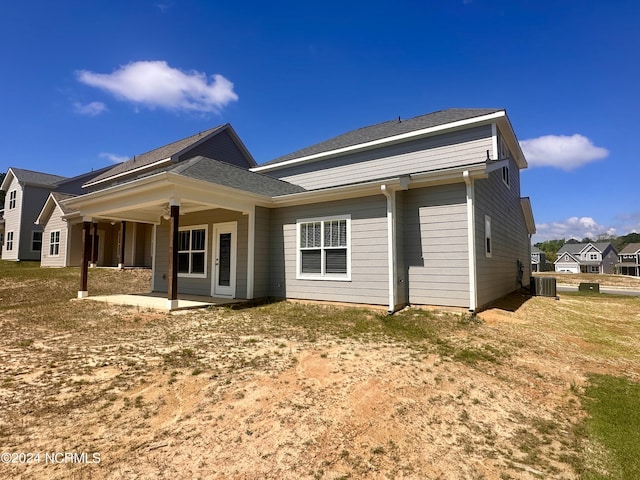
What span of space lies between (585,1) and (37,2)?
15.1 meters

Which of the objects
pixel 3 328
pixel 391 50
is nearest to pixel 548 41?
pixel 391 50

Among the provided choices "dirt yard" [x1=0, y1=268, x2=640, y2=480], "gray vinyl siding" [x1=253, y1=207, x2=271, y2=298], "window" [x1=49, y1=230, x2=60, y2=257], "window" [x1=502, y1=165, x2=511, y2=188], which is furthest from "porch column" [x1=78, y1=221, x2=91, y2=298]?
"window" [x1=502, y1=165, x2=511, y2=188]

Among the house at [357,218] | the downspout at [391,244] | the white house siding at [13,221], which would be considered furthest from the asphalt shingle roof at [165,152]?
the downspout at [391,244]

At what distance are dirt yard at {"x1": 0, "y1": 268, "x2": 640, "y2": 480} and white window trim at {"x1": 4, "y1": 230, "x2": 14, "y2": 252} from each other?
2542cm

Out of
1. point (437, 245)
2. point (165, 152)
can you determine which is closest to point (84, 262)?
point (165, 152)

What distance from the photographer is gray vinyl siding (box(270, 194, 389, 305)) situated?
26.9 feet

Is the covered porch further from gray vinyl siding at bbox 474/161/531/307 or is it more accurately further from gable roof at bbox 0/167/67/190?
gable roof at bbox 0/167/67/190

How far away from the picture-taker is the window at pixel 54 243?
21250 millimetres

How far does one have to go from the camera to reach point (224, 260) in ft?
34.7

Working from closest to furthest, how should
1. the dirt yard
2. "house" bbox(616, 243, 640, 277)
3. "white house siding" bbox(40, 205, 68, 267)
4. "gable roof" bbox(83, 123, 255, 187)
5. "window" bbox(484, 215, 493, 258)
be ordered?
the dirt yard
"window" bbox(484, 215, 493, 258)
"gable roof" bbox(83, 123, 255, 187)
"white house siding" bbox(40, 205, 68, 267)
"house" bbox(616, 243, 640, 277)

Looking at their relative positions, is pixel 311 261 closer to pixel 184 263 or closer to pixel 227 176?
pixel 227 176

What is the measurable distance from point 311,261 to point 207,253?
3822 mm

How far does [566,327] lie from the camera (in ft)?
24.6

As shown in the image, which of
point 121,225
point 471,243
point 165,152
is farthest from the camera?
point 121,225
